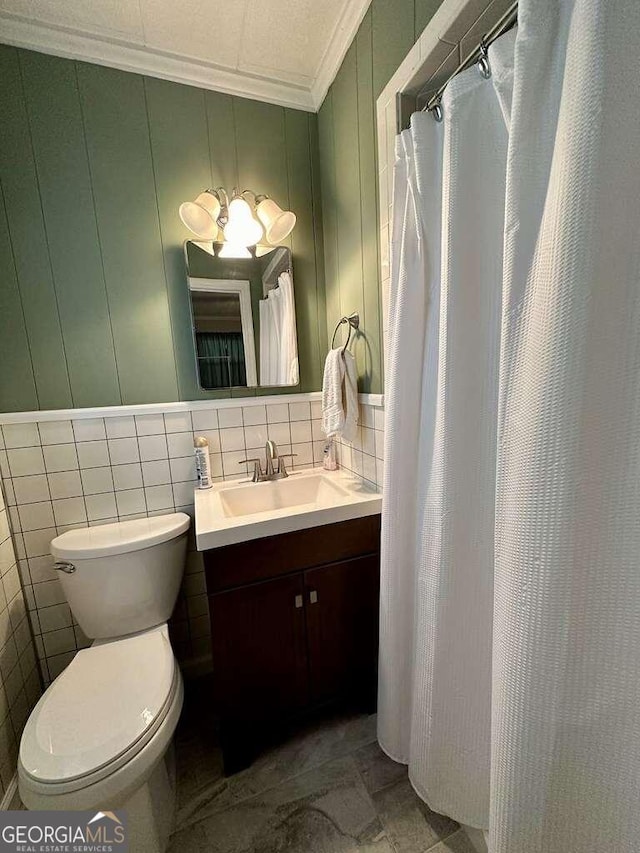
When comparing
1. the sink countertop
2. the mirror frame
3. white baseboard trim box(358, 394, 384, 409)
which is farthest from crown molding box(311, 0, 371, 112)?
the sink countertop

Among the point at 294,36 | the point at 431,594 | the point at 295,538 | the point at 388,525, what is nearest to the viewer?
the point at 431,594

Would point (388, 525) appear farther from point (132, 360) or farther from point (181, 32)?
point (181, 32)

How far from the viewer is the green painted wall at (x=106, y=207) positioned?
116 cm

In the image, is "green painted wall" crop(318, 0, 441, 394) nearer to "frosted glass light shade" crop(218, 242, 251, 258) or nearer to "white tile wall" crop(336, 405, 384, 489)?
"white tile wall" crop(336, 405, 384, 489)

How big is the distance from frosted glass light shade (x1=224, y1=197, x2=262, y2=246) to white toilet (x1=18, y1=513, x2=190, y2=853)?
3.77 feet

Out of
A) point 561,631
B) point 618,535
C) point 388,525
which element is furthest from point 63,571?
point 618,535

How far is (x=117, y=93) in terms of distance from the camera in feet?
3.98

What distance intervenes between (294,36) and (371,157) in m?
0.55

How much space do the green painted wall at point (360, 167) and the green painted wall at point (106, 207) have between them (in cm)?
22

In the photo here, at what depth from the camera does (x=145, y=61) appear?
1.21m

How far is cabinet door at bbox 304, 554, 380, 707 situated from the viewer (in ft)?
3.76

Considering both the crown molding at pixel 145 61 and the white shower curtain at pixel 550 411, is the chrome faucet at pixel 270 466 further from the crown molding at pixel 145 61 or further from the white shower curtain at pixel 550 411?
the crown molding at pixel 145 61

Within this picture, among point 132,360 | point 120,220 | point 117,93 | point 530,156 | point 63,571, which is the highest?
point 117,93

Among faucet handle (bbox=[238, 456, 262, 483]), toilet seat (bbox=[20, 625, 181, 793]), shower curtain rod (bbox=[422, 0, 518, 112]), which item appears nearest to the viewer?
shower curtain rod (bbox=[422, 0, 518, 112])
